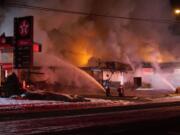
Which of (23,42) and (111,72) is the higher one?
(23,42)

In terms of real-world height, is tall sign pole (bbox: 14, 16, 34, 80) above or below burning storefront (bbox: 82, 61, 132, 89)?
above

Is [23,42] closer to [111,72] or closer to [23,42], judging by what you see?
[23,42]

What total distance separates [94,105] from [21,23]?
7599 mm

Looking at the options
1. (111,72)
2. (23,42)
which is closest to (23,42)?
(23,42)

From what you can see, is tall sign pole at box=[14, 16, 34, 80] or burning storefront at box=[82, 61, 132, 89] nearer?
tall sign pole at box=[14, 16, 34, 80]

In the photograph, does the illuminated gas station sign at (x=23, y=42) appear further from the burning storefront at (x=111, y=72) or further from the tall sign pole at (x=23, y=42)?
the burning storefront at (x=111, y=72)

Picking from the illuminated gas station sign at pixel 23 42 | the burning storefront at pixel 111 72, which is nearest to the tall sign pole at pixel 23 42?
the illuminated gas station sign at pixel 23 42

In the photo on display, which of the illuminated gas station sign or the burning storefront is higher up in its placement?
the illuminated gas station sign

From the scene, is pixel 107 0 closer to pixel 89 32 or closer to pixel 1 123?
pixel 89 32

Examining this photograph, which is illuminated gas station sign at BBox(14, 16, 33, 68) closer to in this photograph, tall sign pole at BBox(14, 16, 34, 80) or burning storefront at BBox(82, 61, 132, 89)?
tall sign pole at BBox(14, 16, 34, 80)

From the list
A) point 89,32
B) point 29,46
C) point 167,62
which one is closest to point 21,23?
point 29,46

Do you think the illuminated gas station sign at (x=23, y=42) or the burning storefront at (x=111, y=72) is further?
the burning storefront at (x=111, y=72)

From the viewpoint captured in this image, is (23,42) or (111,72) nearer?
(23,42)

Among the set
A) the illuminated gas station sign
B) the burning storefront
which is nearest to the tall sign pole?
the illuminated gas station sign
